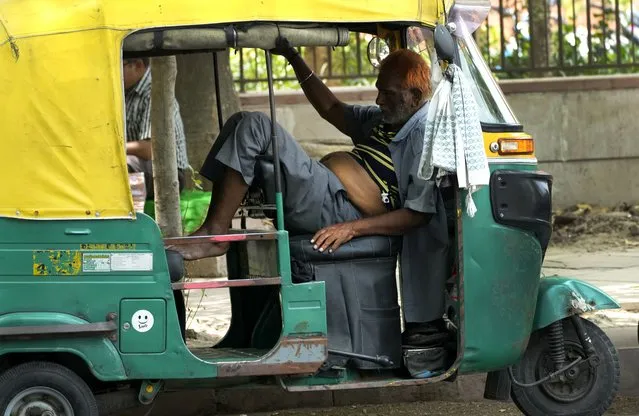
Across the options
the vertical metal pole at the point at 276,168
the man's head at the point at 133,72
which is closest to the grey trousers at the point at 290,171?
the vertical metal pole at the point at 276,168

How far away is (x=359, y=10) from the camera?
16.6 ft

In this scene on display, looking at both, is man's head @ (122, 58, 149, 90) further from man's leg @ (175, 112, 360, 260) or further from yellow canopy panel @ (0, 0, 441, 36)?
yellow canopy panel @ (0, 0, 441, 36)

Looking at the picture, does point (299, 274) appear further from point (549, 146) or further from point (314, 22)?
point (549, 146)

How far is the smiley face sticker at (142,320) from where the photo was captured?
4895mm

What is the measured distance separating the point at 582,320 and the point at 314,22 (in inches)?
72.7

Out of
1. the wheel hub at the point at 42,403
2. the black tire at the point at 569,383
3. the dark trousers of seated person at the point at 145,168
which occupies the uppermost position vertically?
the dark trousers of seated person at the point at 145,168

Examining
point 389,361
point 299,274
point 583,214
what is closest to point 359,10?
point 299,274

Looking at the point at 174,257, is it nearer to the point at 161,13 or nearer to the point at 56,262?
the point at 56,262

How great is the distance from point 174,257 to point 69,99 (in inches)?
29.0

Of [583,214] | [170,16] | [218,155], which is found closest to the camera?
[170,16]

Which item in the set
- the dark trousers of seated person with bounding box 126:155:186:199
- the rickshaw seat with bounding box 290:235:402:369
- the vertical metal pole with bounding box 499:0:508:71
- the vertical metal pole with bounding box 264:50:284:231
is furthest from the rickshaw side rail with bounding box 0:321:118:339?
the vertical metal pole with bounding box 499:0:508:71

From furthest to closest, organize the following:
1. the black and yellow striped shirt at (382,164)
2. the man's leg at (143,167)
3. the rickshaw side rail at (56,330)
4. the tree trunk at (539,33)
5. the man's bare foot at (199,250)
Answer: the tree trunk at (539,33) < the man's leg at (143,167) < the black and yellow striped shirt at (382,164) < the man's bare foot at (199,250) < the rickshaw side rail at (56,330)

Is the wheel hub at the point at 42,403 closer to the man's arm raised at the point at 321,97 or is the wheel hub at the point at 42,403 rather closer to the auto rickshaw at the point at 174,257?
the auto rickshaw at the point at 174,257

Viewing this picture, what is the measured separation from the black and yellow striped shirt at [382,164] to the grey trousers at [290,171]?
15 centimetres
